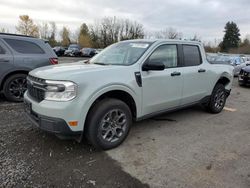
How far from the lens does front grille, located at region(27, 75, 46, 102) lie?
329cm

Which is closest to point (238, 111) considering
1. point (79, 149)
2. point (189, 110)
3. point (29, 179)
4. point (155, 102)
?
point (189, 110)

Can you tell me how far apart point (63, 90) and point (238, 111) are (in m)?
5.06

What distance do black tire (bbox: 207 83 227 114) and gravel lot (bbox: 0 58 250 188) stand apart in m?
0.87

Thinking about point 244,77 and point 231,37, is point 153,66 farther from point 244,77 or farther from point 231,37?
point 231,37

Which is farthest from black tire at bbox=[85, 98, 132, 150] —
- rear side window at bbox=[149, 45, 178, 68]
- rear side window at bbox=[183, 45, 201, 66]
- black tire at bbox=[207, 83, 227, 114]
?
black tire at bbox=[207, 83, 227, 114]

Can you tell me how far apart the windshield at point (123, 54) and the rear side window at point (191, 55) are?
102 cm

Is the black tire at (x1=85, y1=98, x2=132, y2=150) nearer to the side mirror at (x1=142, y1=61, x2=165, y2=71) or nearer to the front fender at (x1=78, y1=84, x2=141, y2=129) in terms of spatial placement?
the front fender at (x1=78, y1=84, x2=141, y2=129)

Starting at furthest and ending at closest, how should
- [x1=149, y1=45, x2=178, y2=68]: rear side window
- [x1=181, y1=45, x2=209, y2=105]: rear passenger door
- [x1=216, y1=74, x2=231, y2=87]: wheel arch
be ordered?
[x1=216, y1=74, x2=231, y2=87]: wheel arch
[x1=181, y1=45, x2=209, y2=105]: rear passenger door
[x1=149, y1=45, x2=178, y2=68]: rear side window

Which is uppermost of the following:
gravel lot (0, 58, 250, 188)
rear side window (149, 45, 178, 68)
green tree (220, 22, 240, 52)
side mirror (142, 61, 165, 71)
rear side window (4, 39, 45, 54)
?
green tree (220, 22, 240, 52)

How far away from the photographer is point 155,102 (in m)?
4.19

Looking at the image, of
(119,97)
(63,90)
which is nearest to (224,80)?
(119,97)

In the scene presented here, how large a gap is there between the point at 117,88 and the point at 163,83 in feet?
3.48

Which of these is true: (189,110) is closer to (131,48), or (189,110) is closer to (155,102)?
(155,102)

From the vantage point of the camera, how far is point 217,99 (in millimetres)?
5797
